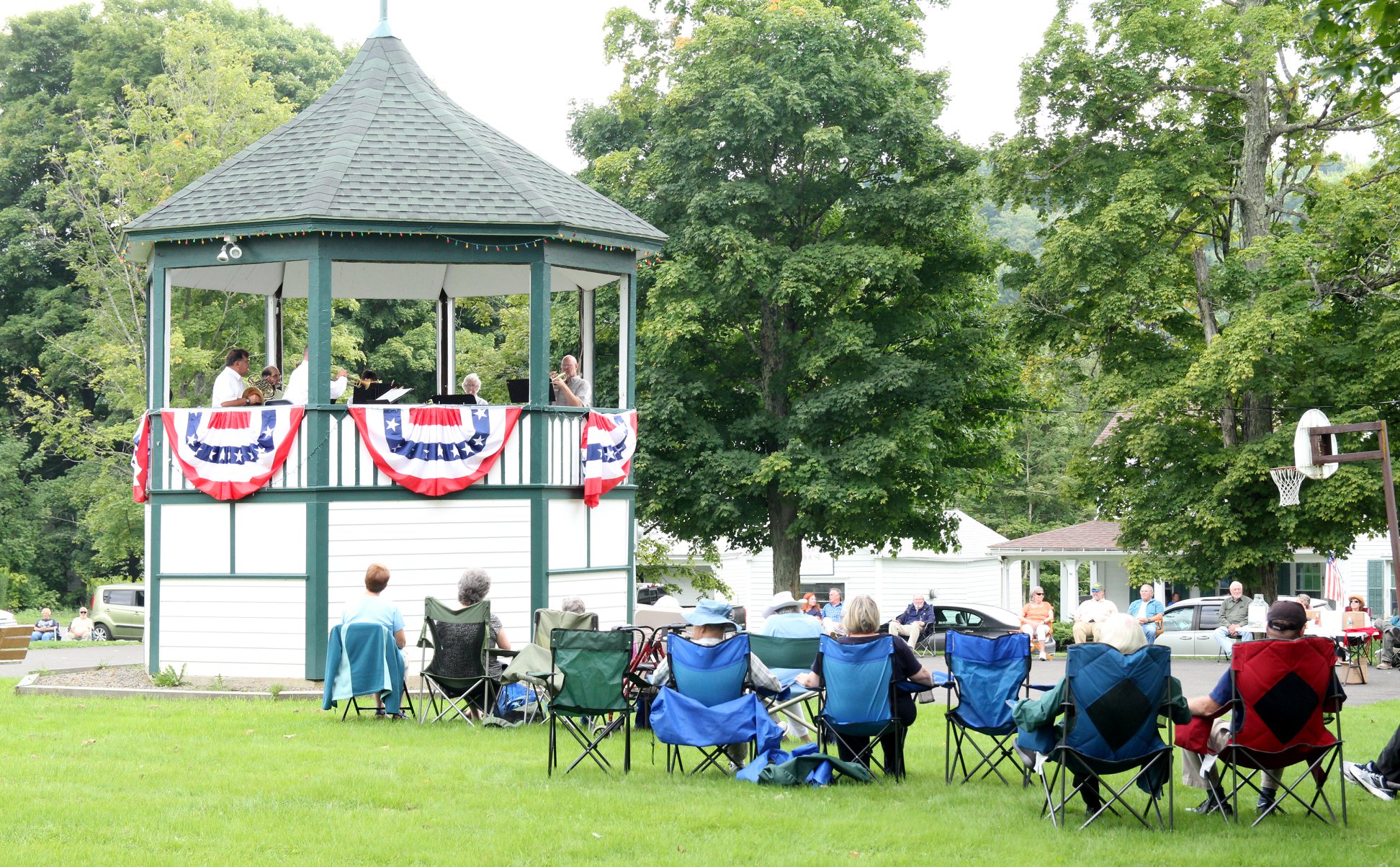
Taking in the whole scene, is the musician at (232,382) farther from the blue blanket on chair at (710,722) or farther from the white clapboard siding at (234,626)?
the blue blanket on chair at (710,722)

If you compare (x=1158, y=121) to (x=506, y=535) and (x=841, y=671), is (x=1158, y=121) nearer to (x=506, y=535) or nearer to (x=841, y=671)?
(x=506, y=535)

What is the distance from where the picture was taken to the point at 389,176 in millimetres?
15789

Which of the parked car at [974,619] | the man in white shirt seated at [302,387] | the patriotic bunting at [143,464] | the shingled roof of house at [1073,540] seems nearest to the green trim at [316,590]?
the man in white shirt seated at [302,387]

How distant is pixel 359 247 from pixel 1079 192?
14819mm

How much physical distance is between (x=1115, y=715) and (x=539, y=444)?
891cm

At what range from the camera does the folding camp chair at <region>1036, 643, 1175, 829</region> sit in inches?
296

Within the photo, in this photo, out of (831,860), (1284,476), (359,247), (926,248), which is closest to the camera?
(831,860)

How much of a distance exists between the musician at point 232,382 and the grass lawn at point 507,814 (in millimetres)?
5764

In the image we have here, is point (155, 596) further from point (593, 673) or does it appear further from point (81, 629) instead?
point (81, 629)

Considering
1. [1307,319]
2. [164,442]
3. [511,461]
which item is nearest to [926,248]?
[1307,319]

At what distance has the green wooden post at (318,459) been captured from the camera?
48.9 feet

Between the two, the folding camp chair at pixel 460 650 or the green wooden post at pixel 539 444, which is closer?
the folding camp chair at pixel 460 650

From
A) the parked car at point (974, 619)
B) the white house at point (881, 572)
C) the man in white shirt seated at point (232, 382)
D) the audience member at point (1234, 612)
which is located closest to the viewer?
the man in white shirt seated at point (232, 382)

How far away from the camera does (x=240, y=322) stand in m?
31.9
